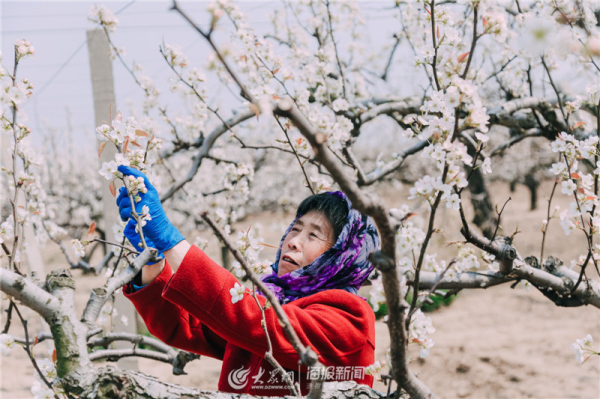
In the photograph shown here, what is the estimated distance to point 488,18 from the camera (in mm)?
1274

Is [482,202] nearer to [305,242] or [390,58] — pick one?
[390,58]

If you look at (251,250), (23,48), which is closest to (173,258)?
(251,250)

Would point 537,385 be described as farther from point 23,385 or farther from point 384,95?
point 23,385

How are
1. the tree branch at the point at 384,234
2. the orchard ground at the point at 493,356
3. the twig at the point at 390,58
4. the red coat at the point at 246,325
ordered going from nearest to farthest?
the tree branch at the point at 384,234 < the red coat at the point at 246,325 < the twig at the point at 390,58 < the orchard ground at the point at 493,356

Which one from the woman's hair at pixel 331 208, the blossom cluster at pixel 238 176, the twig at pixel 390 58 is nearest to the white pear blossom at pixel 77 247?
the woman's hair at pixel 331 208

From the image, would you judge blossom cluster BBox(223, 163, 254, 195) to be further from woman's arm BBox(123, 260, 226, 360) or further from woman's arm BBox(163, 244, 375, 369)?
woman's arm BBox(163, 244, 375, 369)

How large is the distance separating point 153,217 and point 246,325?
379 mm

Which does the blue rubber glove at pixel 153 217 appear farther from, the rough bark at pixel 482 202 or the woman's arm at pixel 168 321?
the rough bark at pixel 482 202

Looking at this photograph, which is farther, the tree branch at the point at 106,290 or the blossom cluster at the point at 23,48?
the blossom cluster at the point at 23,48

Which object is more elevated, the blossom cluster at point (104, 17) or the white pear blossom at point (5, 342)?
the blossom cluster at point (104, 17)

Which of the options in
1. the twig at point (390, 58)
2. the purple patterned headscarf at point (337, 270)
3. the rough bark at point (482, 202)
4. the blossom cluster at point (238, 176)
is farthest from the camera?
the rough bark at point (482, 202)

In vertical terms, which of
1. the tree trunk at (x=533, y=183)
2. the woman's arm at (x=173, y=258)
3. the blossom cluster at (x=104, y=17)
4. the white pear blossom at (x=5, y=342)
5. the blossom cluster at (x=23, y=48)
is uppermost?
the tree trunk at (x=533, y=183)

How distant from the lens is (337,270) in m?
1.59

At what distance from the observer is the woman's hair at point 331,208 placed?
171 cm
